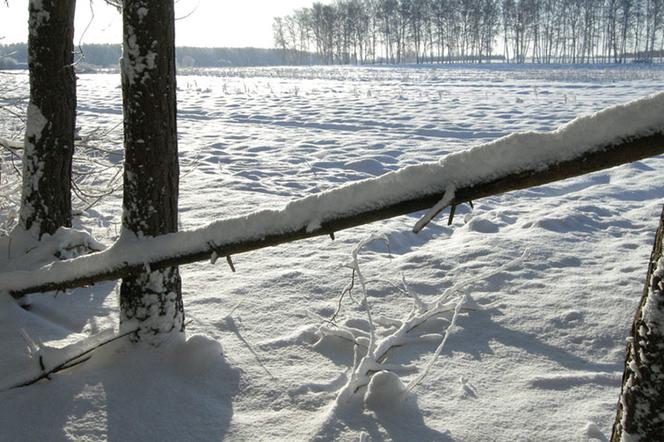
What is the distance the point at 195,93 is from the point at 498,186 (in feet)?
78.8

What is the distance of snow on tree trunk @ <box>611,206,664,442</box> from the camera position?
994mm

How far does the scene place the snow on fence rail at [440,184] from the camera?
109 centimetres

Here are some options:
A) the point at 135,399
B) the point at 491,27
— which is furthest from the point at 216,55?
the point at 135,399

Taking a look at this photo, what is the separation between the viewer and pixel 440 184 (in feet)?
4.41

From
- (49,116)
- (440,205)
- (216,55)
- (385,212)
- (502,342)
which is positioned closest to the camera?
(440,205)

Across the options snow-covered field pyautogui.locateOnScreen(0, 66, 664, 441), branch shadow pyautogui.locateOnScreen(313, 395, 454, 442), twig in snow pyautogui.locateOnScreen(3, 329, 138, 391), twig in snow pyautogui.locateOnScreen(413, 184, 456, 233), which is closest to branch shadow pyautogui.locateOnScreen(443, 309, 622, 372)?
snow-covered field pyautogui.locateOnScreen(0, 66, 664, 441)

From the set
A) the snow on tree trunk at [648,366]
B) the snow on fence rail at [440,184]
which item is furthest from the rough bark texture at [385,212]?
the snow on tree trunk at [648,366]

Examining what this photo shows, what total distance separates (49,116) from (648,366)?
3.67 metres

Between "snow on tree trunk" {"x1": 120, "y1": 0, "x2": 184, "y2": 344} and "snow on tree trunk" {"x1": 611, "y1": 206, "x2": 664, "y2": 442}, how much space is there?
1.90 metres

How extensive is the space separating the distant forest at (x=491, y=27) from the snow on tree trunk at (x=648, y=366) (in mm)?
57877

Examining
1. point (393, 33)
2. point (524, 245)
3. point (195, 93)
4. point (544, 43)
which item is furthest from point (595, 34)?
point (524, 245)

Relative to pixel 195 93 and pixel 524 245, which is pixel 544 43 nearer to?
pixel 195 93

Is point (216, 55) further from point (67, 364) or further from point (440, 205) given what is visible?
point (440, 205)

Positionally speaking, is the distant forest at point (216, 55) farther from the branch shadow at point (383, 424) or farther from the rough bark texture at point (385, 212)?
the branch shadow at point (383, 424)
